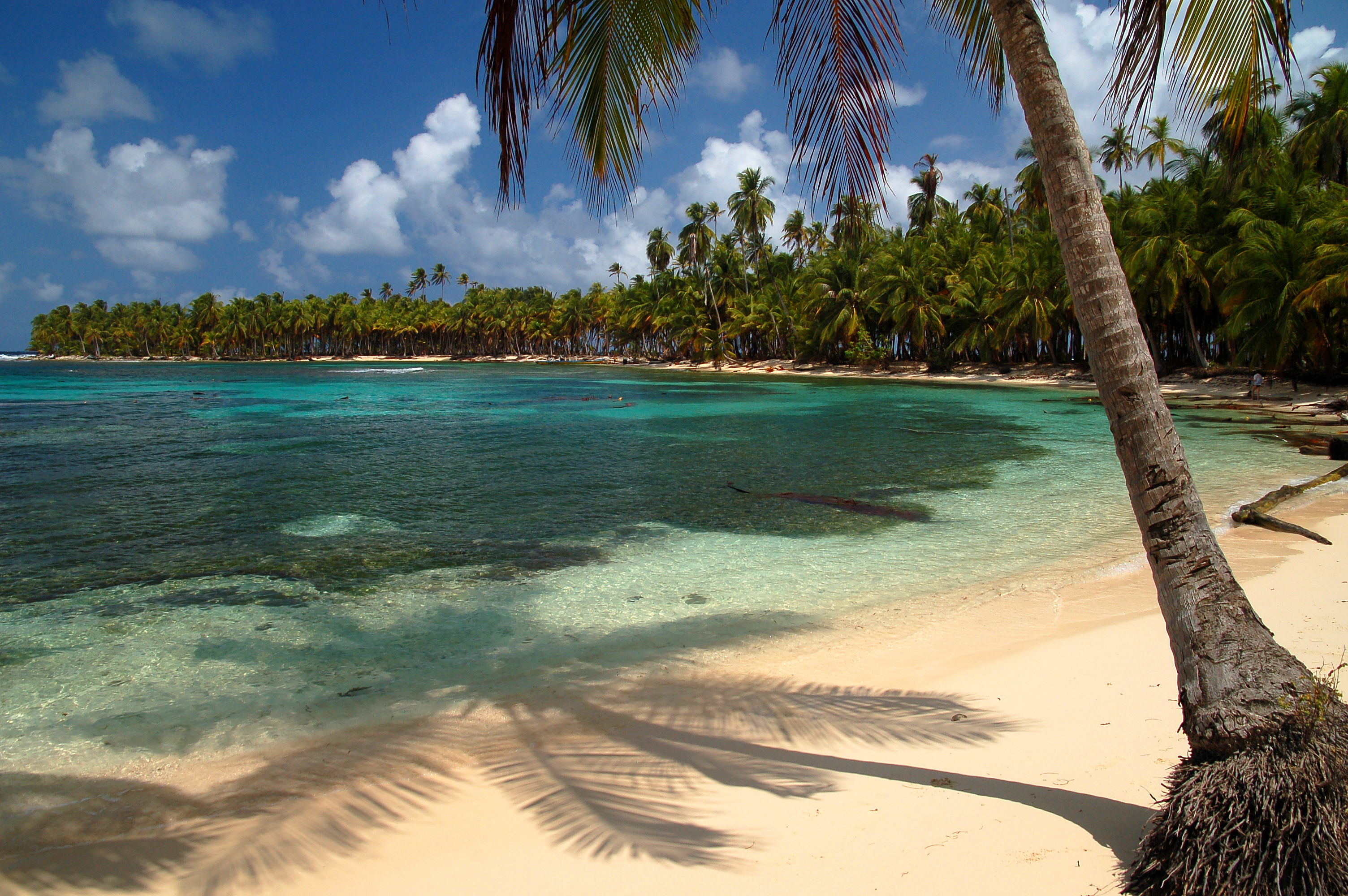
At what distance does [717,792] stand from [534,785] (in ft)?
3.42

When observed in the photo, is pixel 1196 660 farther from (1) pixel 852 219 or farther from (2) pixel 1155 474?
(1) pixel 852 219

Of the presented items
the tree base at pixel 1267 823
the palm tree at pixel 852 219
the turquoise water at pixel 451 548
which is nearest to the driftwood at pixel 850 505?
the turquoise water at pixel 451 548

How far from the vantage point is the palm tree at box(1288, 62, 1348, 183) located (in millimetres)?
29312

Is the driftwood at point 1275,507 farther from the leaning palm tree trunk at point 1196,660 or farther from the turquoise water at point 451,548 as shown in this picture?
the leaning palm tree trunk at point 1196,660

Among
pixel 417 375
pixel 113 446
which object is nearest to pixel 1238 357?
pixel 113 446

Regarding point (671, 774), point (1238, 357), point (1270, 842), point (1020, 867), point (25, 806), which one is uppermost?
point (1238, 357)

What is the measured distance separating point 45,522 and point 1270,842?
14.9 m

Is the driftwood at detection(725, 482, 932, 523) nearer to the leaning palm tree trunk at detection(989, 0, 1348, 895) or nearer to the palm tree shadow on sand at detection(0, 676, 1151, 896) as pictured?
the palm tree shadow on sand at detection(0, 676, 1151, 896)

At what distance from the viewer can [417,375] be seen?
73625 mm

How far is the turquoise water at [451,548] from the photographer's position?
586 centimetres

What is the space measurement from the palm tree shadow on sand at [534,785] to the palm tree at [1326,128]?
36.3 m

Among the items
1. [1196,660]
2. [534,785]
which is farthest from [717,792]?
[1196,660]

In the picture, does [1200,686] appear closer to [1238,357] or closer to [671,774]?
[671,774]

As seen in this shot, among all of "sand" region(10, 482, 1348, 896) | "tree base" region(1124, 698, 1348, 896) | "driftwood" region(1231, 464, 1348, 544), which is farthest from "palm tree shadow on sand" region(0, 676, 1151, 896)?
"driftwood" region(1231, 464, 1348, 544)
